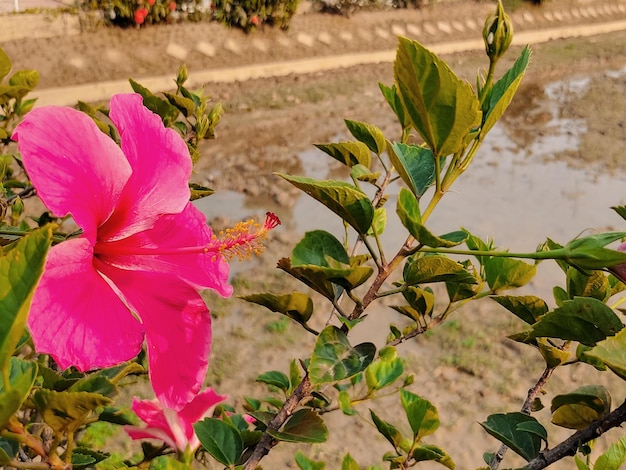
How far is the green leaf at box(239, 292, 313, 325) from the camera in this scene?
74 cm

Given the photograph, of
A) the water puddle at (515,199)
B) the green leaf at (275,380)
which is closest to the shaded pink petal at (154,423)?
the green leaf at (275,380)

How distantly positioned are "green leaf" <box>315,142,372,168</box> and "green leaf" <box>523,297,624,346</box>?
40 cm

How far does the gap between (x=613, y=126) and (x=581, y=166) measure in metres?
1.62

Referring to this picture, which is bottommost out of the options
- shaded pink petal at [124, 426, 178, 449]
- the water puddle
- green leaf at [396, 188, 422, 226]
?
the water puddle

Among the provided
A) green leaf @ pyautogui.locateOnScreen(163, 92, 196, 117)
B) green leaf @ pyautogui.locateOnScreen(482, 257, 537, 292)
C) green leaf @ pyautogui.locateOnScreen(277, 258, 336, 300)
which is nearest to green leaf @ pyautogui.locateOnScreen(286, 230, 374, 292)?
green leaf @ pyautogui.locateOnScreen(277, 258, 336, 300)

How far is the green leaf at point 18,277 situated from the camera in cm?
42

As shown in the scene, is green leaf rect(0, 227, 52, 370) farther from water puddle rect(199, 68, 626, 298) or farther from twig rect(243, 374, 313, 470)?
water puddle rect(199, 68, 626, 298)

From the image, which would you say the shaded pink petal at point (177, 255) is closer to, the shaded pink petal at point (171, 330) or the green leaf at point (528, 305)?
the shaded pink petal at point (171, 330)

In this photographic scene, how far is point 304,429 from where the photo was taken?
827 mm

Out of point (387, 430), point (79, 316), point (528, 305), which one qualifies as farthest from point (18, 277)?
point (387, 430)

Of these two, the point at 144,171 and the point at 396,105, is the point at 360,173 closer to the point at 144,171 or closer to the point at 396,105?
the point at 396,105

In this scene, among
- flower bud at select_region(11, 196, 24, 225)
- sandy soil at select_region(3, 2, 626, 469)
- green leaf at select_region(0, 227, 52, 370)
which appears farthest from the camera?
sandy soil at select_region(3, 2, 626, 469)

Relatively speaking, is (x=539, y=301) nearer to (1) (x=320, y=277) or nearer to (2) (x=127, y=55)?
(1) (x=320, y=277)

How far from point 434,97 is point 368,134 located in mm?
489
